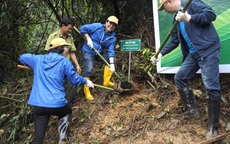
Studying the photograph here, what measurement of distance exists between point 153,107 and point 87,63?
1.60 m

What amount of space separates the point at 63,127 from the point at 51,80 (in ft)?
2.94

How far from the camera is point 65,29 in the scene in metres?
4.39

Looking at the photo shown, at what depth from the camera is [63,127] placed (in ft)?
12.7

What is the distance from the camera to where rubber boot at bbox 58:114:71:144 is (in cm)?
382

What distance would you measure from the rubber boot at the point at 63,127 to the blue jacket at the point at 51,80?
1.38 feet

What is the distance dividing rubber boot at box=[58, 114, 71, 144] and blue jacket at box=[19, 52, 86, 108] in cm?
42

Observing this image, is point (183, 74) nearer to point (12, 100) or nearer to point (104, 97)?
point (104, 97)

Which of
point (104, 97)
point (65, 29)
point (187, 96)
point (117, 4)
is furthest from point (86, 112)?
point (117, 4)

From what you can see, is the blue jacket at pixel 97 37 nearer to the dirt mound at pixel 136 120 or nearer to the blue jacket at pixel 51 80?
the dirt mound at pixel 136 120

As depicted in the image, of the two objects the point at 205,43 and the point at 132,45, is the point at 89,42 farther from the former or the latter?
the point at 205,43

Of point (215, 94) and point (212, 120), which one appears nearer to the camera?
point (215, 94)

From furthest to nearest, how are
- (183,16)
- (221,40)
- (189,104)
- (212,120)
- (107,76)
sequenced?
(107,76) < (221,40) < (189,104) < (212,120) < (183,16)

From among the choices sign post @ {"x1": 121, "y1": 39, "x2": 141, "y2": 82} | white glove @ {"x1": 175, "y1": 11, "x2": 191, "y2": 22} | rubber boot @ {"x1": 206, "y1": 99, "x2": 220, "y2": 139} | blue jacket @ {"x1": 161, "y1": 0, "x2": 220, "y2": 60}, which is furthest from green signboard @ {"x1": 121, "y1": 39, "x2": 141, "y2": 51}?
rubber boot @ {"x1": 206, "y1": 99, "x2": 220, "y2": 139}

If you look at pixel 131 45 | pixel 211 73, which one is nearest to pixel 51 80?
pixel 131 45
